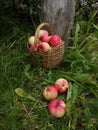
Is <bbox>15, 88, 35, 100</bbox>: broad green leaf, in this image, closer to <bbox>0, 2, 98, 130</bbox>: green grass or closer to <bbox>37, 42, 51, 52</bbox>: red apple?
<bbox>0, 2, 98, 130</bbox>: green grass

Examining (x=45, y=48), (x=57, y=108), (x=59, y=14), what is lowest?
(x=57, y=108)

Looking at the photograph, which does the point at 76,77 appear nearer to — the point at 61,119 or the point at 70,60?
the point at 70,60

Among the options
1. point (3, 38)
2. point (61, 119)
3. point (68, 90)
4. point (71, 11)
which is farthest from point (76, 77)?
point (3, 38)

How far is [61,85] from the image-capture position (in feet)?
11.6

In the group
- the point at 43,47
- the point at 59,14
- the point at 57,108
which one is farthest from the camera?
the point at 59,14

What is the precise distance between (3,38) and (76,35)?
0.93 meters

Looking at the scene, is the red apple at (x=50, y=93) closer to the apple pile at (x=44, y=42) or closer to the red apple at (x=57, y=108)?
the red apple at (x=57, y=108)

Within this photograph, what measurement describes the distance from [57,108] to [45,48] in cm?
70

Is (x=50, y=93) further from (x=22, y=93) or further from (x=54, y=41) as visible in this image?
(x=54, y=41)

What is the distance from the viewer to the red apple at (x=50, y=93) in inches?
137

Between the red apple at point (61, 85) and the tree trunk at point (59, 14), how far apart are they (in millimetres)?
746

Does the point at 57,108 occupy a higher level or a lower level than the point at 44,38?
lower

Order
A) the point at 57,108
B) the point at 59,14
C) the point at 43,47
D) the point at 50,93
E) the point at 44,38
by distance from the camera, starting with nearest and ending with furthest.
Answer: the point at 57,108
the point at 50,93
the point at 43,47
the point at 44,38
the point at 59,14

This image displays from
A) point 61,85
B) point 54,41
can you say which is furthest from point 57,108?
point 54,41
